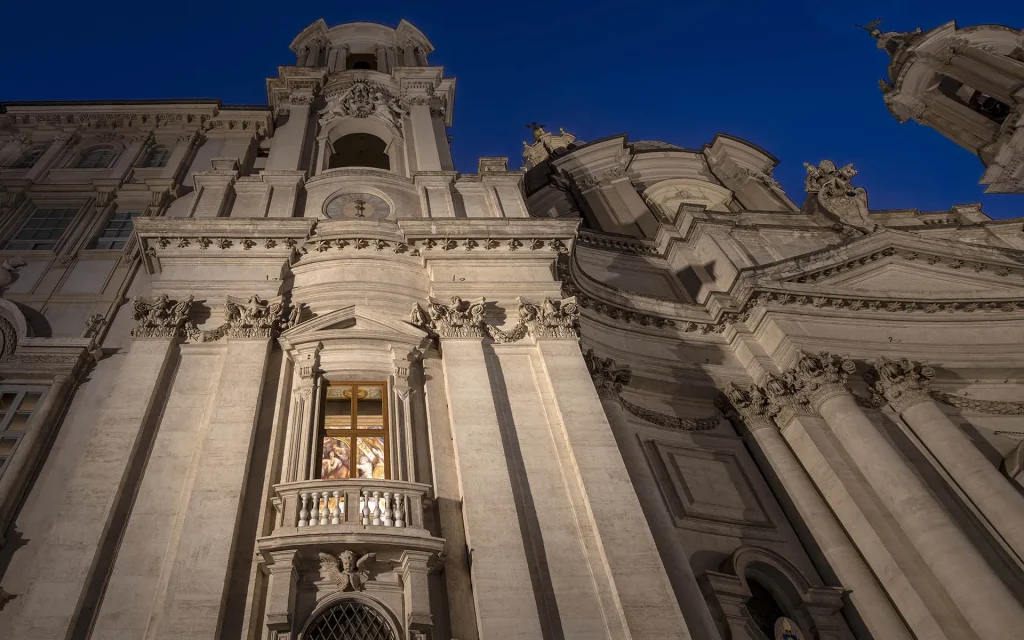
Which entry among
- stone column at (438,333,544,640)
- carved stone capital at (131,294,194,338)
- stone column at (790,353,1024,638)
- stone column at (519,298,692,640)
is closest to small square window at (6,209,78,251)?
carved stone capital at (131,294,194,338)

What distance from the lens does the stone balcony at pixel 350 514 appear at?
10.5m

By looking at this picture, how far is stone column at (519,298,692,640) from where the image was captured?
1009 centimetres

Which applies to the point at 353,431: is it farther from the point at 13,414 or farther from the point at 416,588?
the point at 13,414

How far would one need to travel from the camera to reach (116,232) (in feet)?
61.3

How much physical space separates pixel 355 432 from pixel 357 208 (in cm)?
727

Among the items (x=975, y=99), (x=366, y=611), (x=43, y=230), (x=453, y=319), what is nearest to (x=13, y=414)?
(x=43, y=230)

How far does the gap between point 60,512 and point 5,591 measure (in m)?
1.23

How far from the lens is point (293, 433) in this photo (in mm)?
12609

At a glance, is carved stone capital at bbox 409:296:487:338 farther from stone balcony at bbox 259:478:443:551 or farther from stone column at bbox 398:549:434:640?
stone column at bbox 398:549:434:640

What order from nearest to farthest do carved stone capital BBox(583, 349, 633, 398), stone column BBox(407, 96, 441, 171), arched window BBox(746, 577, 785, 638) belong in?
arched window BBox(746, 577, 785, 638) < carved stone capital BBox(583, 349, 633, 398) < stone column BBox(407, 96, 441, 171)

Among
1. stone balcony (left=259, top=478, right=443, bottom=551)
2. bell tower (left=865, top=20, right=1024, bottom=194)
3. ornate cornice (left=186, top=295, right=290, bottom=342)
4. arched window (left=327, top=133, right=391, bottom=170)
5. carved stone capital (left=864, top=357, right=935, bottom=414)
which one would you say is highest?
bell tower (left=865, top=20, right=1024, bottom=194)

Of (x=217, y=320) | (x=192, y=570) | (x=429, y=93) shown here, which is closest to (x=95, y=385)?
(x=217, y=320)

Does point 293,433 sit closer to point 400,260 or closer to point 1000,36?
point 400,260

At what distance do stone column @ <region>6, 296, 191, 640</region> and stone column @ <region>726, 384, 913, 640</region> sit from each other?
42.5ft
